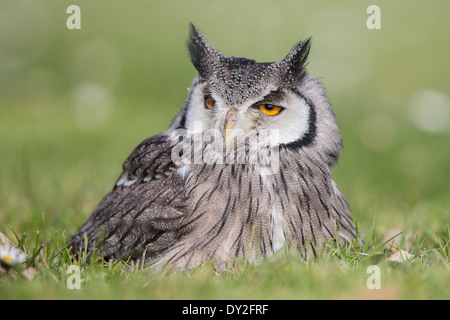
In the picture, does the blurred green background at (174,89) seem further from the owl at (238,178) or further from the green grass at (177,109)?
the owl at (238,178)

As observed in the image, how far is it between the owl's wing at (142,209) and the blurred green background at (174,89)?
0.75m

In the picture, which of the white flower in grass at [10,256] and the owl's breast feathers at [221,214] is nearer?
the white flower in grass at [10,256]

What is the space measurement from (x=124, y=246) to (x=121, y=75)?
27.9ft

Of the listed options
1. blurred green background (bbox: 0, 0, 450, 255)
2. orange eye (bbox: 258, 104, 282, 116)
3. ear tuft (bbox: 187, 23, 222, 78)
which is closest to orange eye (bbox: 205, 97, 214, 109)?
ear tuft (bbox: 187, 23, 222, 78)

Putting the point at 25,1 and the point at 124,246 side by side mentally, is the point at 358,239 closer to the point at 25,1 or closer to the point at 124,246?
the point at 124,246

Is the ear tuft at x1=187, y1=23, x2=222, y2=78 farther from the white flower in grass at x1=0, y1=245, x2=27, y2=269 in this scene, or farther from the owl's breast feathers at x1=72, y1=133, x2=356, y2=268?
the white flower in grass at x1=0, y1=245, x2=27, y2=269

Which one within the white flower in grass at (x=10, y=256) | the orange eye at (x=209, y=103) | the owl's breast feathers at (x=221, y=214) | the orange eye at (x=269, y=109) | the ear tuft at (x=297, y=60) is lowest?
the white flower in grass at (x=10, y=256)

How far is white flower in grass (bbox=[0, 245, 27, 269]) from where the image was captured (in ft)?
10.0

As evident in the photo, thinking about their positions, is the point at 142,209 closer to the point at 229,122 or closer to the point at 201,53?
the point at 229,122

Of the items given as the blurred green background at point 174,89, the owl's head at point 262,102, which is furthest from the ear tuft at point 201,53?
the blurred green background at point 174,89

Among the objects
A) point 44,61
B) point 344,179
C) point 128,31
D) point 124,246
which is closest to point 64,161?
point 344,179

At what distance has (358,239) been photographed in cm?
389

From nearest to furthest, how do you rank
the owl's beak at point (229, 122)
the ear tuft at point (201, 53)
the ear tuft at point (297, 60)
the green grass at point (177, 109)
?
the green grass at point (177, 109) → the owl's beak at point (229, 122) → the ear tuft at point (297, 60) → the ear tuft at point (201, 53)

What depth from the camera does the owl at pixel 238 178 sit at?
11.4 ft
